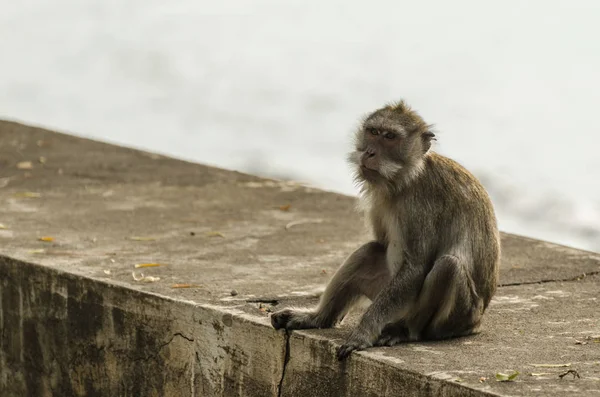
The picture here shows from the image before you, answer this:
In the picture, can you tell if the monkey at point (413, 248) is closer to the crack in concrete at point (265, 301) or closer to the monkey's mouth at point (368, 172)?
the monkey's mouth at point (368, 172)

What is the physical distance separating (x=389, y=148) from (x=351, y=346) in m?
0.90

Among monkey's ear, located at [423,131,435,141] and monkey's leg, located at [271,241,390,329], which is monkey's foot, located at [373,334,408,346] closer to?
monkey's leg, located at [271,241,390,329]

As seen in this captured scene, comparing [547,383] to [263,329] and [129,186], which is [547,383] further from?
[129,186]

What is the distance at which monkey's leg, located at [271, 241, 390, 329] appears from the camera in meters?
5.71

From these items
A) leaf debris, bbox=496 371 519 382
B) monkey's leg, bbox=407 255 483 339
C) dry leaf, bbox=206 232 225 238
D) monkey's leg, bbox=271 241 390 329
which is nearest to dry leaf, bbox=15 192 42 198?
dry leaf, bbox=206 232 225 238

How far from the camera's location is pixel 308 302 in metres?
6.31

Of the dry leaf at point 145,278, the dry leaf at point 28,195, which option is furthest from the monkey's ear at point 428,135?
the dry leaf at point 28,195

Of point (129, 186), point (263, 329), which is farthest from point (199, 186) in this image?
point (263, 329)

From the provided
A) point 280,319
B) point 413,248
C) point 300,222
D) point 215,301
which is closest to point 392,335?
point 413,248

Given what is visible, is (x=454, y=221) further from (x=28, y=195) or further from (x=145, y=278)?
(x=28, y=195)

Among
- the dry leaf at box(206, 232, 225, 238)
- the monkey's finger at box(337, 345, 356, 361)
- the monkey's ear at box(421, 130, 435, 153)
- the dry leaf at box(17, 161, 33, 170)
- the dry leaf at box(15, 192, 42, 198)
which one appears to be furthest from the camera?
the dry leaf at box(17, 161, 33, 170)

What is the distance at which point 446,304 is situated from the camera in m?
5.41

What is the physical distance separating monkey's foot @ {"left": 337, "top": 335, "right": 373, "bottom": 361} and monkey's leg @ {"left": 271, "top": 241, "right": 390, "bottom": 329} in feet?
1.34

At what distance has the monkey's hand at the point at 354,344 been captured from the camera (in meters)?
5.27
